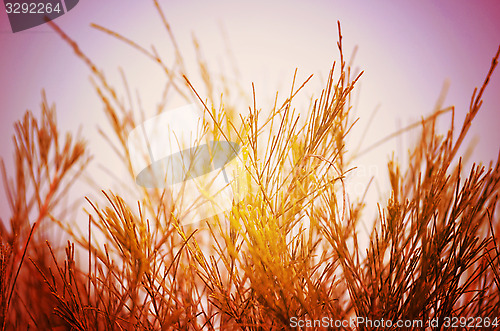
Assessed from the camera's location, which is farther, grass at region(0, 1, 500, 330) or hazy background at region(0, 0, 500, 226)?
hazy background at region(0, 0, 500, 226)

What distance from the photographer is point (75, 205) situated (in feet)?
2.25

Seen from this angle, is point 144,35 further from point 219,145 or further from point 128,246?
point 128,246

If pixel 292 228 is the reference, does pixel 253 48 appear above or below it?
above

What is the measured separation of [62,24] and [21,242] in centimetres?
52

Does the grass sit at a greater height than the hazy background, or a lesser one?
lesser

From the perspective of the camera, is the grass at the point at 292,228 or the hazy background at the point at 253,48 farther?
the hazy background at the point at 253,48

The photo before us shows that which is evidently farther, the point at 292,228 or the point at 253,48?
the point at 253,48

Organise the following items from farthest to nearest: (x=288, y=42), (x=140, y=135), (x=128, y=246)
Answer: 1. (x=288, y=42)
2. (x=140, y=135)
3. (x=128, y=246)

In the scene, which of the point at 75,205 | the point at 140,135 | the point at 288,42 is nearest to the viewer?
the point at 140,135

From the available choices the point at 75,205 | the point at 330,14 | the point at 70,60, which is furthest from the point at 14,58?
the point at 330,14
